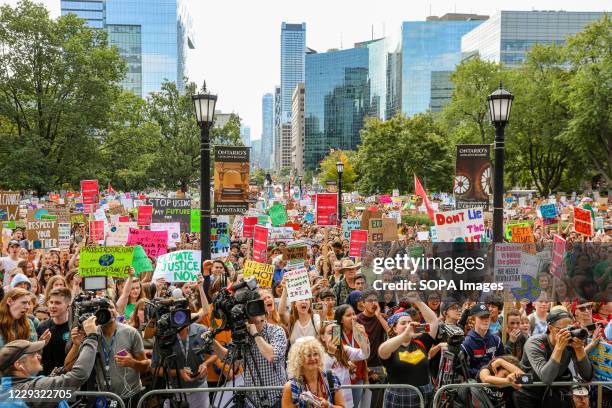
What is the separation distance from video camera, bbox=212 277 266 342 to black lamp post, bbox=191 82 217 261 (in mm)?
Answer: 4551

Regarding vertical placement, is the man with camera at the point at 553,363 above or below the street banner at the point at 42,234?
below

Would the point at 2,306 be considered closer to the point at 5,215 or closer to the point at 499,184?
the point at 499,184

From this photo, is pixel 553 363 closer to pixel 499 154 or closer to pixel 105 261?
pixel 499 154

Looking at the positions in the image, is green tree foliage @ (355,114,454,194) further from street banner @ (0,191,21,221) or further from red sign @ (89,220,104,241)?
red sign @ (89,220,104,241)

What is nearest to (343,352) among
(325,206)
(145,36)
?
(325,206)

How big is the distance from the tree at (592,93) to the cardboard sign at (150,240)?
38028 millimetres

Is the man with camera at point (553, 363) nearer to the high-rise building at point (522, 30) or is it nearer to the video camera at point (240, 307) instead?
the video camera at point (240, 307)

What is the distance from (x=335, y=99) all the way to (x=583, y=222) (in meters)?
173

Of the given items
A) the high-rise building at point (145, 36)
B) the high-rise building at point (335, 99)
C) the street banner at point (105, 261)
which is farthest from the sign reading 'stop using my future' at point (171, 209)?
the high-rise building at point (335, 99)

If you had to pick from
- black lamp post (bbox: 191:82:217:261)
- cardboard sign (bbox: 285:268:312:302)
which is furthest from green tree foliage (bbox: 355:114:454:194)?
cardboard sign (bbox: 285:268:312:302)

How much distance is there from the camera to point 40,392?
15.2 ft

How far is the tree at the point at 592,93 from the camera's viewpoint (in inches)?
1654

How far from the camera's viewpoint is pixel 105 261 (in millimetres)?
8742

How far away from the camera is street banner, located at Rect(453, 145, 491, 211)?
11.6m
